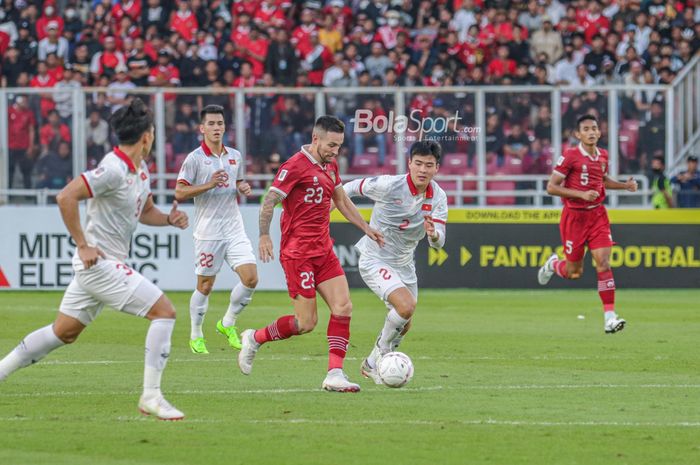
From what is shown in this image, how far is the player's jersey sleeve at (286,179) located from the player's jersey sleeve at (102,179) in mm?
2393

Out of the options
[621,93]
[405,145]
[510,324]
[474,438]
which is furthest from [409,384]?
[621,93]

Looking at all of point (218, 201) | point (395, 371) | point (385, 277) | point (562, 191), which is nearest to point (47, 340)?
point (395, 371)

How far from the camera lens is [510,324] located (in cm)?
1825

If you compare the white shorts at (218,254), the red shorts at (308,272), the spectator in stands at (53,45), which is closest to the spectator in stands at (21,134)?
the spectator in stands at (53,45)

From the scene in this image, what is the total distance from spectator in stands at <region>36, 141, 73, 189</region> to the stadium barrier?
2.34ft

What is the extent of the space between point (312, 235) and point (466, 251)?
12357mm

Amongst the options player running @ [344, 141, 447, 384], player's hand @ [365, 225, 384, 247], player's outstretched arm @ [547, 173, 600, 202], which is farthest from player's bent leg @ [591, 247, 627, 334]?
player's hand @ [365, 225, 384, 247]

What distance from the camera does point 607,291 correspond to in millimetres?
17391

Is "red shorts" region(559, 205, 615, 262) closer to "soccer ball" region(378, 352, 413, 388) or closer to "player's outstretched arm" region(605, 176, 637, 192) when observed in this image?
"player's outstretched arm" region(605, 176, 637, 192)

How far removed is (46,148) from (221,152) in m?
9.31

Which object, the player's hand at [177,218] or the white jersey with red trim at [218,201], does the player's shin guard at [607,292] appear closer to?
the white jersey with red trim at [218,201]

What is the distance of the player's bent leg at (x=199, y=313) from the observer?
1478 cm

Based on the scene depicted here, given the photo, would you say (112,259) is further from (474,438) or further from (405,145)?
(405,145)

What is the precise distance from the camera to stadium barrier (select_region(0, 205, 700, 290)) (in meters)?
23.6
